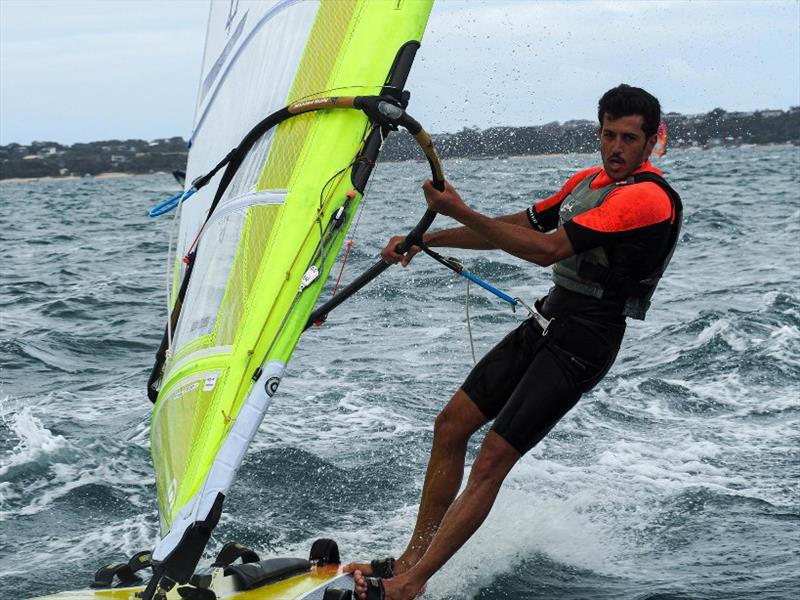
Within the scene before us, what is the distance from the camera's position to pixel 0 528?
4797 millimetres

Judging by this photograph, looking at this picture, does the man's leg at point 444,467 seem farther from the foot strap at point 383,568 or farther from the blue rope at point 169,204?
the blue rope at point 169,204

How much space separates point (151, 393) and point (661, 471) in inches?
101

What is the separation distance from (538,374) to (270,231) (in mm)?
1030

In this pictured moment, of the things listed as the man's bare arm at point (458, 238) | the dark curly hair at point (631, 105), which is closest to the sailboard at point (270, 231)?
the man's bare arm at point (458, 238)

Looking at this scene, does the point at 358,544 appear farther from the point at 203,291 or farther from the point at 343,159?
the point at 343,159

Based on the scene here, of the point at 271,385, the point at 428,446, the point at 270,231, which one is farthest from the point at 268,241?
the point at 428,446

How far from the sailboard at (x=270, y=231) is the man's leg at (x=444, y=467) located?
34 centimetres

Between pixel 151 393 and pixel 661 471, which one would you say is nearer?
pixel 151 393

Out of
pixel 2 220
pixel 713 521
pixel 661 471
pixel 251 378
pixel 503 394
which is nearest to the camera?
pixel 251 378

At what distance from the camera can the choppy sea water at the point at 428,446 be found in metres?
4.18

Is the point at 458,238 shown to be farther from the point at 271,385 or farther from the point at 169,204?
the point at 271,385

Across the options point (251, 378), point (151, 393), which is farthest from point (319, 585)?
point (151, 393)

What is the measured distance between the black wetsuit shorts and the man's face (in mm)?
513

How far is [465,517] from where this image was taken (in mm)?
3422
